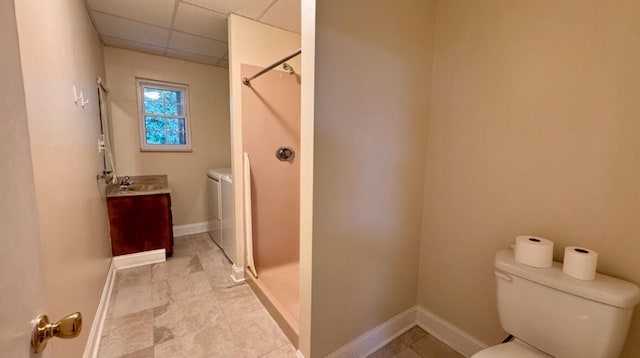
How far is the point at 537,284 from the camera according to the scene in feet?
3.65

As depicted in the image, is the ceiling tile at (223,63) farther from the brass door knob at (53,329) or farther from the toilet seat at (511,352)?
the toilet seat at (511,352)

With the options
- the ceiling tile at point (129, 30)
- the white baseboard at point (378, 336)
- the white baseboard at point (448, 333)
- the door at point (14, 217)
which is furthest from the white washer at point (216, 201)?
the door at point (14, 217)

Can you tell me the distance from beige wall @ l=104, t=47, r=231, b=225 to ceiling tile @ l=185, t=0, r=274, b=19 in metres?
1.67

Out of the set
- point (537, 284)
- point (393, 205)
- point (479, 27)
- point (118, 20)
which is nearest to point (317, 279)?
point (393, 205)

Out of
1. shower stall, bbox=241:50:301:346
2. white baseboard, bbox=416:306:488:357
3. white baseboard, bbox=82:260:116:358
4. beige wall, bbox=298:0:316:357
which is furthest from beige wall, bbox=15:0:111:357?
white baseboard, bbox=416:306:488:357

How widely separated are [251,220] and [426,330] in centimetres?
167

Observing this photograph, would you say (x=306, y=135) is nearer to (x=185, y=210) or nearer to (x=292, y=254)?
(x=292, y=254)

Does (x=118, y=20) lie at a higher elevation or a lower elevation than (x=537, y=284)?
higher

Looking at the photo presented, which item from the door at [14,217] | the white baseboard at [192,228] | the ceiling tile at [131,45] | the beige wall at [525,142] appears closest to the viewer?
the door at [14,217]

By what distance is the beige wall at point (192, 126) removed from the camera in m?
3.10

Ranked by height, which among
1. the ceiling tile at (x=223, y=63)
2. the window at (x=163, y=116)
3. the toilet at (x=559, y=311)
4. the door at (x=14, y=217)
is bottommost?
the toilet at (x=559, y=311)

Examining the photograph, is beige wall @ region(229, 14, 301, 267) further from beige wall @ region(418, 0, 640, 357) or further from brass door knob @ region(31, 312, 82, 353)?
brass door knob @ region(31, 312, 82, 353)

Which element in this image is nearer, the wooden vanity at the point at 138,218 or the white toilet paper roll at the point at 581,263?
the white toilet paper roll at the point at 581,263

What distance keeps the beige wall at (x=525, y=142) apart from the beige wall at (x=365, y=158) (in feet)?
0.60
